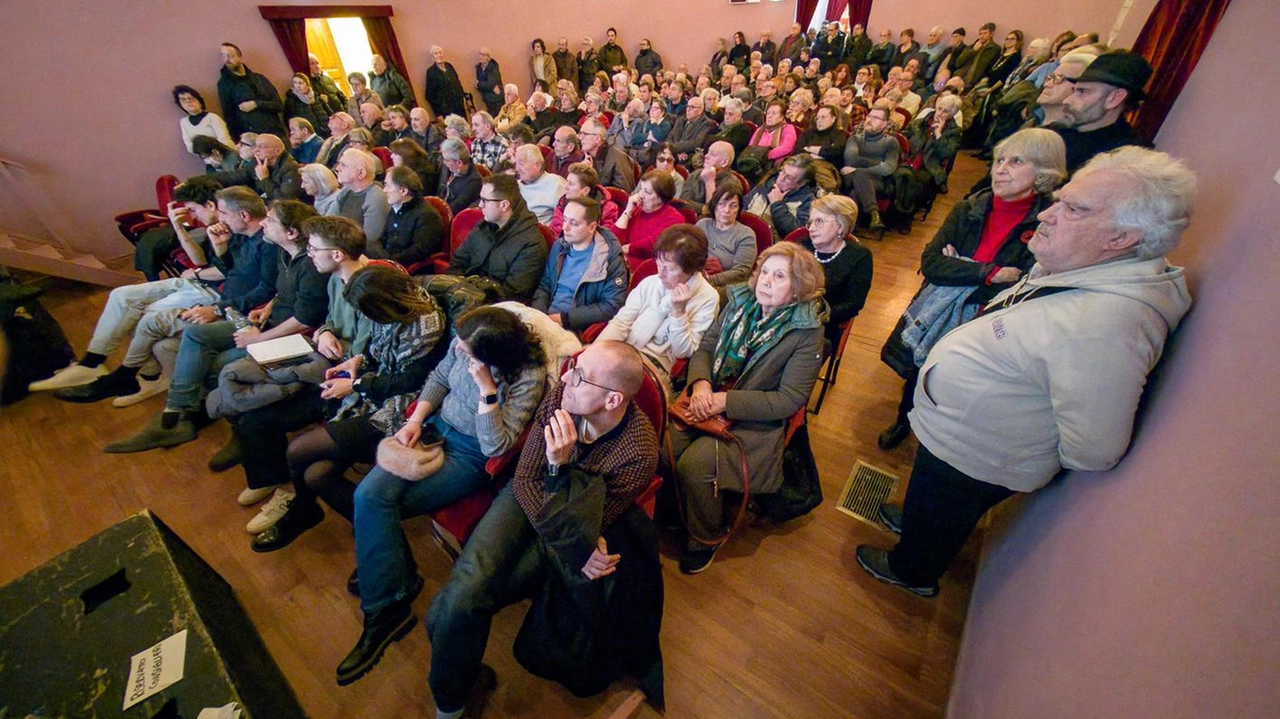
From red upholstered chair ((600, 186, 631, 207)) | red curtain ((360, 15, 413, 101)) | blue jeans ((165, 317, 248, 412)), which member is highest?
red curtain ((360, 15, 413, 101))

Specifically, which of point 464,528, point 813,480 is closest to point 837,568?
point 813,480

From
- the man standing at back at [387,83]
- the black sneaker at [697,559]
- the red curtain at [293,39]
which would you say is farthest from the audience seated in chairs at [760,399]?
the red curtain at [293,39]

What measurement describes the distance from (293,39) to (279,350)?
675cm

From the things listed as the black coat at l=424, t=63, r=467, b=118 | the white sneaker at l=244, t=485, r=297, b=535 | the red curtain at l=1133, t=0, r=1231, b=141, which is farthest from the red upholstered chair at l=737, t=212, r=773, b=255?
the black coat at l=424, t=63, r=467, b=118

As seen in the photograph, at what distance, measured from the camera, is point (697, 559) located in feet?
6.31

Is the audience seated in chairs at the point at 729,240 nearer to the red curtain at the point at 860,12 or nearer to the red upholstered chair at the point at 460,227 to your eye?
the red upholstered chair at the point at 460,227

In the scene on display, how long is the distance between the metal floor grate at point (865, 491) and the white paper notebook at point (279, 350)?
2648 mm

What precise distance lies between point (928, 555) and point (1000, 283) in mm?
1080

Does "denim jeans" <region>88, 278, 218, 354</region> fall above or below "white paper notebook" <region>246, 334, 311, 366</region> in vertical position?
below

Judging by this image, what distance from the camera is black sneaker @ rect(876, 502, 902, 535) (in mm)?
2057

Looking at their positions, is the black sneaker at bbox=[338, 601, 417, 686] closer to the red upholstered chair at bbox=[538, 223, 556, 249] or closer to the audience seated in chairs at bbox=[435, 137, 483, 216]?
the red upholstered chair at bbox=[538, 223, 556, 249]

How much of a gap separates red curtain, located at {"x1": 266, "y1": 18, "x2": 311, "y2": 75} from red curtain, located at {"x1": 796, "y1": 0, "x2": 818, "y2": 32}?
10.4 meters

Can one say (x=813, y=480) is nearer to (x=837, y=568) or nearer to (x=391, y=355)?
(x=837, y=568)

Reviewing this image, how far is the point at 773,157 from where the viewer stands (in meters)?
4.51
